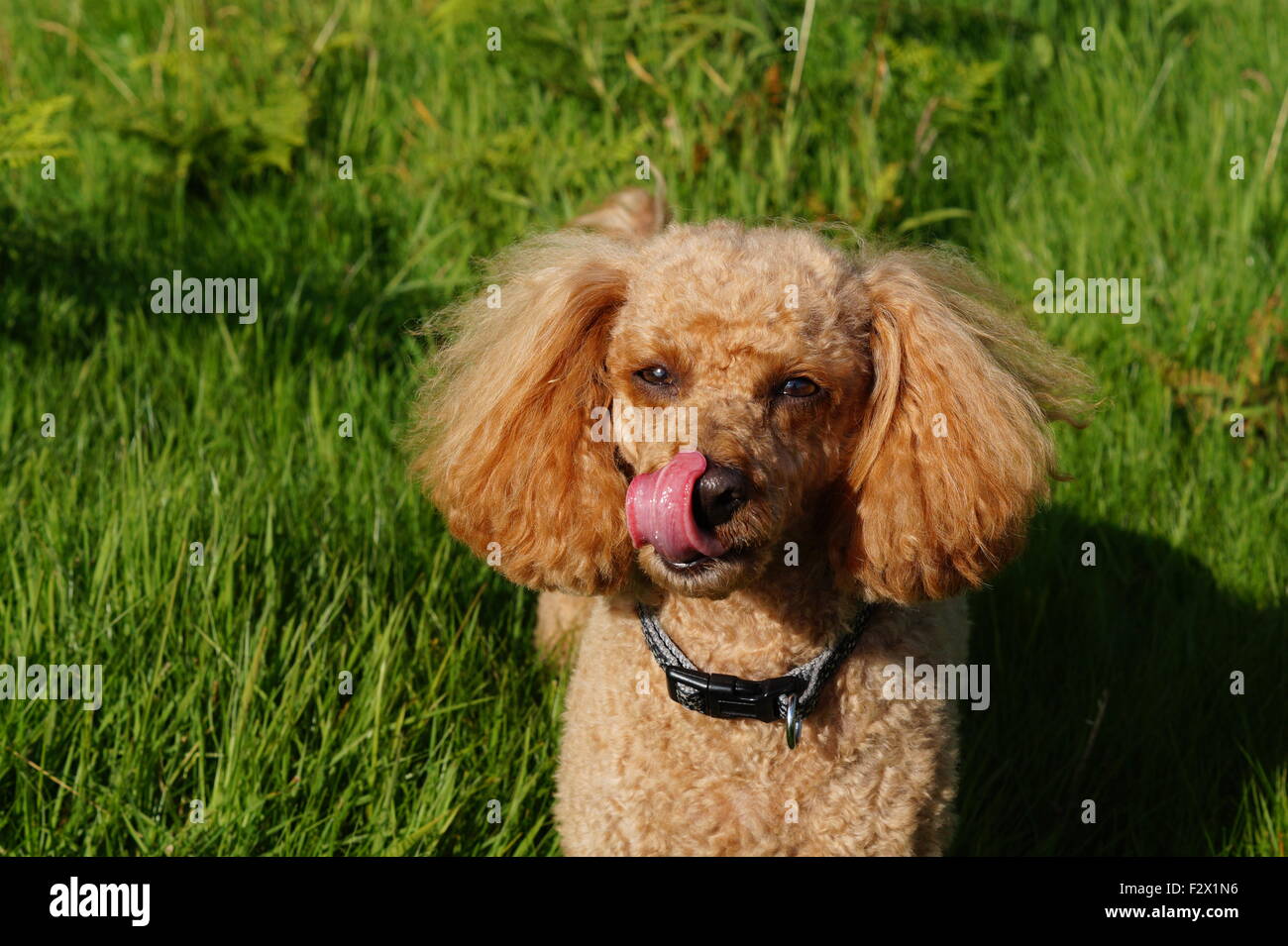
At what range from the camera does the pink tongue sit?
240 cm

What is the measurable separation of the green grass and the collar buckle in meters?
0.75

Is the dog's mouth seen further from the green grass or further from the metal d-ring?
the green grass

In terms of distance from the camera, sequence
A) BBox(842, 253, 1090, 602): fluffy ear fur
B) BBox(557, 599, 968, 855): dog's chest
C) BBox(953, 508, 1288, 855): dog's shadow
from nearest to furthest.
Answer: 1. BBox(842, 253, 1090, 602): fluffy ear fur
2. BBox(557, 599, 968, 855): dog's chest
3. BBox(953, 508, 1288, 855): dog's shadow

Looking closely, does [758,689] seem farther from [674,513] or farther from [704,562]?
[674,513]

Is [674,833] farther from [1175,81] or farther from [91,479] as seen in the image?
[1175,81]

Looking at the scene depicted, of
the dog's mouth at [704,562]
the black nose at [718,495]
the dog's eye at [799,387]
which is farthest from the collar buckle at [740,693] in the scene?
the dog's eye at [799,387]

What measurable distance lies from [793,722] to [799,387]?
0.74 m

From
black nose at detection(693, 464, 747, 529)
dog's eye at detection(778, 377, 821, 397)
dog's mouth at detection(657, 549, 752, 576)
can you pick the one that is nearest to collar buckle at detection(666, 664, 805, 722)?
dog's mouth at detection(657, 549, 752, 576)

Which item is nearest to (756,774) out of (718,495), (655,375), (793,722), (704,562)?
(793,722)

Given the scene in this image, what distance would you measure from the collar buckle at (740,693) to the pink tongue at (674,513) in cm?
45

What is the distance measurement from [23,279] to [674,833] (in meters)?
3.27

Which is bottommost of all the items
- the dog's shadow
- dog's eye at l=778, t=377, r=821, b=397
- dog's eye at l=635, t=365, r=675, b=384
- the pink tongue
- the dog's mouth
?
the dog's shadow

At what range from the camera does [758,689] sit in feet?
9.16

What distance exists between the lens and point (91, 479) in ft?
12.5
